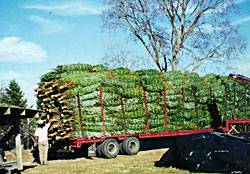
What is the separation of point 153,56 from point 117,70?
1371 cm

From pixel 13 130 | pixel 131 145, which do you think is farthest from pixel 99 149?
pixel 13 130

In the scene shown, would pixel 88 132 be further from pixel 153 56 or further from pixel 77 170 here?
pixel 153 56

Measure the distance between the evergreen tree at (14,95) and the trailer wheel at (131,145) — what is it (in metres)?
29.7

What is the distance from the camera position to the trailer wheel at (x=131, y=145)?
15.7 metres

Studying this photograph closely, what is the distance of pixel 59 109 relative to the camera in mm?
14484

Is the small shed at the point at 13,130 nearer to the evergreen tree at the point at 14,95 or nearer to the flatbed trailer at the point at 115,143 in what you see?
the flatbed trailer at the point at 115,143

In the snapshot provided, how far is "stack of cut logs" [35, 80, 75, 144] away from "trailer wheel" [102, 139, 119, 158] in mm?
1749

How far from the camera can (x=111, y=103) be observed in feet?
50.0

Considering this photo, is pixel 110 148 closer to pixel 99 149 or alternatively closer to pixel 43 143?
pixel 99 149

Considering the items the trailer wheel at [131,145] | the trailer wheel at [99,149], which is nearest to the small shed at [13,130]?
the trailer wheel at [99,149]

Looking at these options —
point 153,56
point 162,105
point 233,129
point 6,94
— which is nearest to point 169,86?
point 162,105

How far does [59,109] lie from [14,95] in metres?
31.9

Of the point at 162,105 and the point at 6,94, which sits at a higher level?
the point at 6,94

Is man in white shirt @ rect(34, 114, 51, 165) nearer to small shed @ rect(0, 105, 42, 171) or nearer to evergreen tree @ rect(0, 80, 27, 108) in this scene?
small shed @ rect(0, 105, 42, 171)
